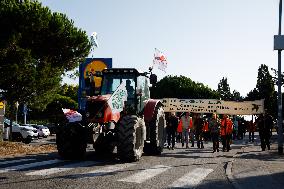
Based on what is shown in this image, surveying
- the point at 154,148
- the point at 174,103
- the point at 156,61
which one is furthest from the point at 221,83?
the point at 154,148

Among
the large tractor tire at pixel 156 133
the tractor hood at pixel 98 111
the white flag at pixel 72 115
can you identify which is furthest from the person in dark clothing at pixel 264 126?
the white flag at pixel 72 115

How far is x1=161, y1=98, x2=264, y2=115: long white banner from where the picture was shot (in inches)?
1478

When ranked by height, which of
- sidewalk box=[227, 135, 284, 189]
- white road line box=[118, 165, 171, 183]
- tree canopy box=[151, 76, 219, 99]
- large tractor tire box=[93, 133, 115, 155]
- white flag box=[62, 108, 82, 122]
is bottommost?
sidewalk box=[227, 135, 284, 189]

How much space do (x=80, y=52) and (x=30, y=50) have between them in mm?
3726

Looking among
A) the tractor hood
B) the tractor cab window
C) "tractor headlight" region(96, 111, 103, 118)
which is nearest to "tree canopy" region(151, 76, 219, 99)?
the tractor cab window

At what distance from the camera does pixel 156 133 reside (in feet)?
49.8

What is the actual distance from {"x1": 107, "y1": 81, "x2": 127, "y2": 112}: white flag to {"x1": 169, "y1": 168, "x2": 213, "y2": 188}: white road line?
10.2 ft

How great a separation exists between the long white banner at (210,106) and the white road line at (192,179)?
26246mm

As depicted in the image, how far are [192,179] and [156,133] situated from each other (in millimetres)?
5418

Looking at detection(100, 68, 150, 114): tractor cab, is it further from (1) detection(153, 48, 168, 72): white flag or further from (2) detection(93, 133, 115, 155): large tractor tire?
(1) detection(153, 48, 168, 72): white flag

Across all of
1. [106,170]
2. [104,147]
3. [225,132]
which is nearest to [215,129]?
[225,132]

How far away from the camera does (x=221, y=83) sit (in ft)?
477

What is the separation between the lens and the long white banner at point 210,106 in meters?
37.5

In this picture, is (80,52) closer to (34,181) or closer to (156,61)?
(156,61)
